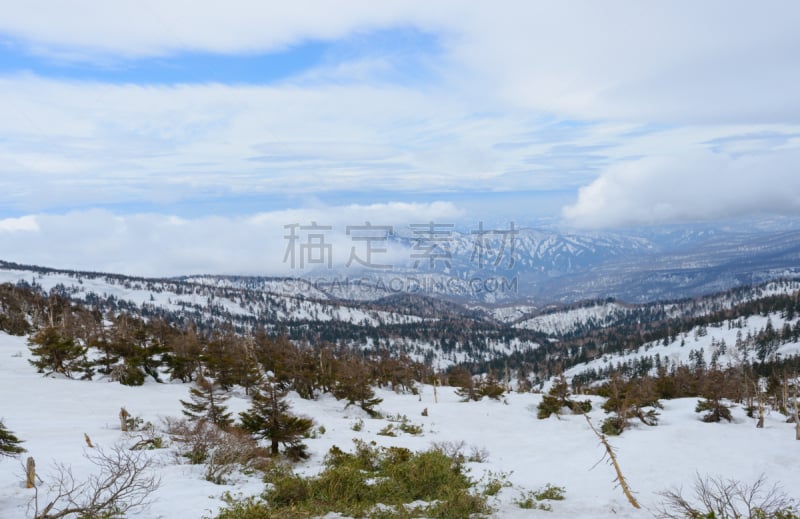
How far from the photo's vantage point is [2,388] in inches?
1549

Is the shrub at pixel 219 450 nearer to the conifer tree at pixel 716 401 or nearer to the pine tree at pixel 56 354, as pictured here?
the pine tree at pixel 56 354

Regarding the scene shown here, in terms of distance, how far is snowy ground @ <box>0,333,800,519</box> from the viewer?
18.2 metres

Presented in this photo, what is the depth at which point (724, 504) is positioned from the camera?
11.4 m

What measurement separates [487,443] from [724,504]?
31.0m

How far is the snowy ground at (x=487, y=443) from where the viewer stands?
1825cm

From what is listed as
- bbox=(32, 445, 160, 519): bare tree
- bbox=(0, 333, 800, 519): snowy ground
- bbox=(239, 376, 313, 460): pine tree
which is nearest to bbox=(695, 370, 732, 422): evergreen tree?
bbox=(0, 333, 800, 519): snowy ground

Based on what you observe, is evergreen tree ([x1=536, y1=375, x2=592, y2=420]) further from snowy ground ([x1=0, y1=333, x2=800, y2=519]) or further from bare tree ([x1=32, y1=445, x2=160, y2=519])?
bare tree ([x1=32, y1=445, x2=160, y2=519])

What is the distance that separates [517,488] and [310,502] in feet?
42.4

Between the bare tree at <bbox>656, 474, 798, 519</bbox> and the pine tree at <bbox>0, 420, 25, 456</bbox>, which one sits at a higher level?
the pine tree at <bbox>0, 420, 25, 456</bbox>

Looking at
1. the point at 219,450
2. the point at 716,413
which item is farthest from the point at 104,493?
the point at 716,413

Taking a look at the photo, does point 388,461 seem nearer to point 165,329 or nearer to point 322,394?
point 322,394

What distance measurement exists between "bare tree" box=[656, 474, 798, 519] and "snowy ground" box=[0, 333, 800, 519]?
68.2 inches

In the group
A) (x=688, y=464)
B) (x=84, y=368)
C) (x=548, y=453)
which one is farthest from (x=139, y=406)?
(x=688, y=464)

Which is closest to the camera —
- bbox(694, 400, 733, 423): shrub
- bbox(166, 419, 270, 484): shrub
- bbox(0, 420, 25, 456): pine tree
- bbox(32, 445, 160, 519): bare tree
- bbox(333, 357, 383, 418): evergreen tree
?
bbox(32, 445, 160, 519): bare tree
